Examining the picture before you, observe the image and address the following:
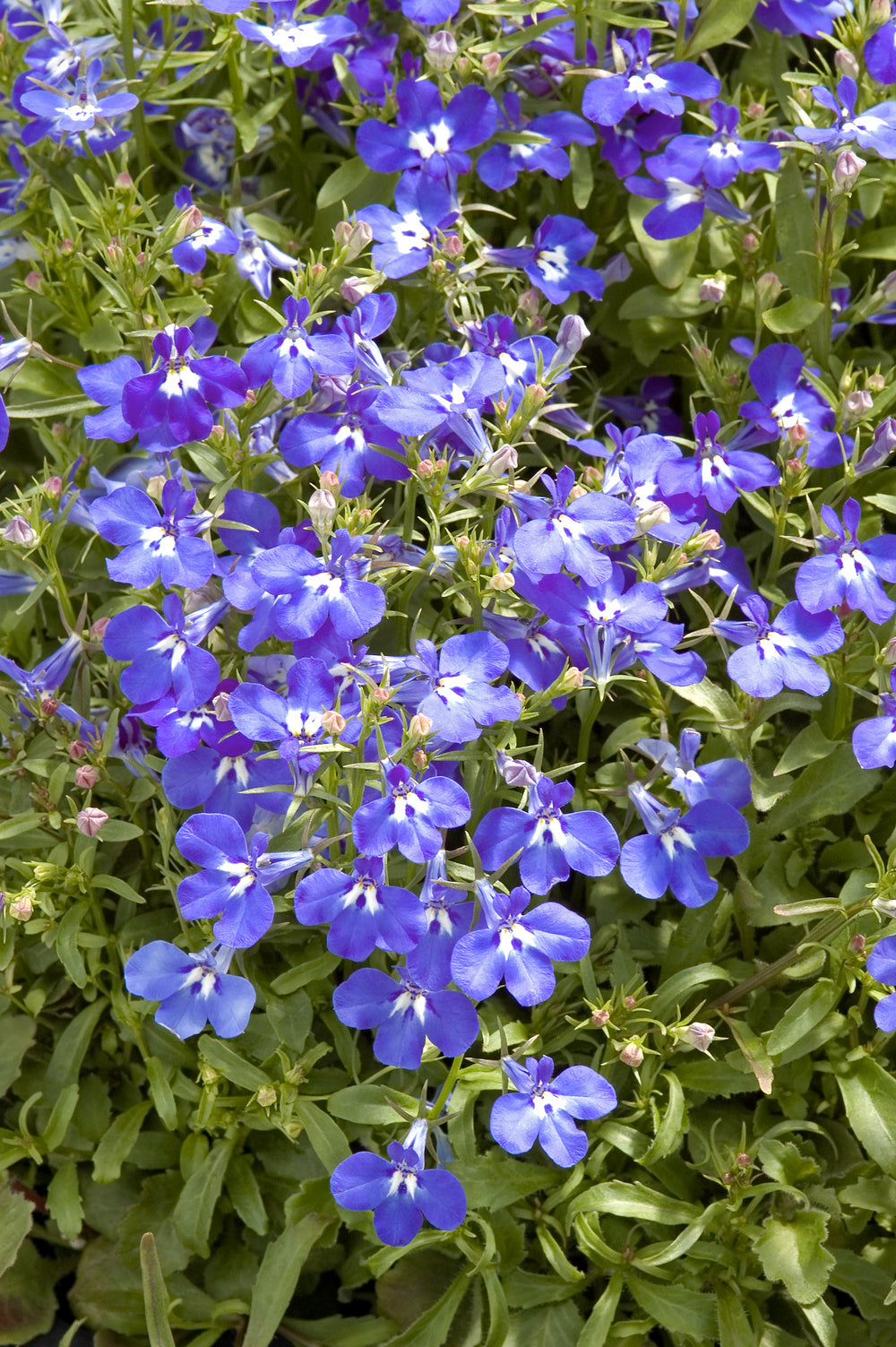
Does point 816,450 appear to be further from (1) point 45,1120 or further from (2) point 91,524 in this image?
(1) point 45,1120

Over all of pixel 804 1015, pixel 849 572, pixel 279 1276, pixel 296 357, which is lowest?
pixel 279 1276

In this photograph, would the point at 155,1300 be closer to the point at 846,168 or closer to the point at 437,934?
the point at 437,934

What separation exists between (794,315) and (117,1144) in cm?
198

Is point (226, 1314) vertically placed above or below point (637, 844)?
below

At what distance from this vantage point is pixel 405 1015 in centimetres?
203

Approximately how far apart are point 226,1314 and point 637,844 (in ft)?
3.88

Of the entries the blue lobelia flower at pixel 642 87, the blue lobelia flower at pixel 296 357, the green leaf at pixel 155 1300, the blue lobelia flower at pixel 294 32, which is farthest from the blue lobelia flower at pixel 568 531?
the green leaf at pixel 155 1300

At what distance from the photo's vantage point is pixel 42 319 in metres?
2.75

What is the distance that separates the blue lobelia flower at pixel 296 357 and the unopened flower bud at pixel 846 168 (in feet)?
2.94

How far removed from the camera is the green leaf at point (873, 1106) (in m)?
2.15

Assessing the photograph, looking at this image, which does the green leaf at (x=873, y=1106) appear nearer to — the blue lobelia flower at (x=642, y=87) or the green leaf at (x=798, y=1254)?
the green leaf at (x=798, y=1254)

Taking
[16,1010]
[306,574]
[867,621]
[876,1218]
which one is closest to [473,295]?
[306,574]

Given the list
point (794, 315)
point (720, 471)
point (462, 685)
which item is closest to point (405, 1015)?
point (462, 685)

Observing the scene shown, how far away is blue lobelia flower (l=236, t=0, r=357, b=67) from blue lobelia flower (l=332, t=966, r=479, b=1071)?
1.69 meters
